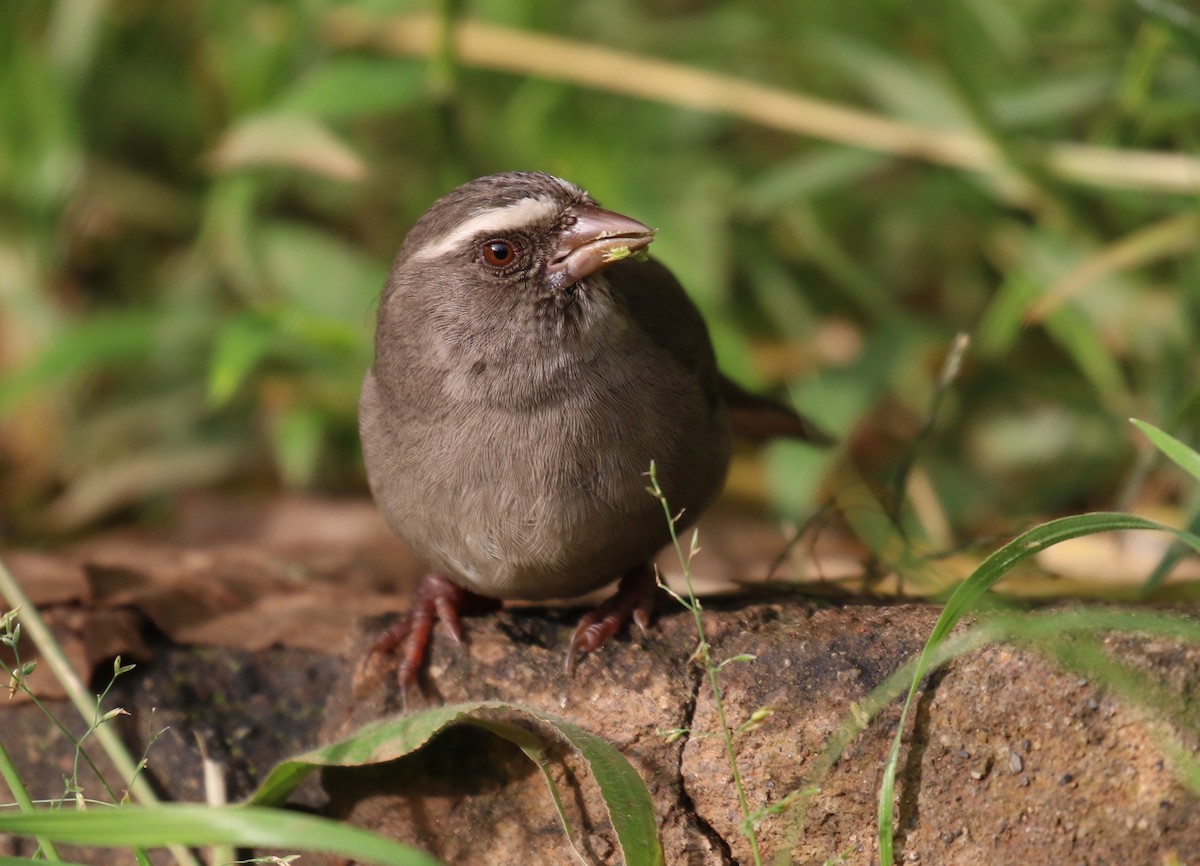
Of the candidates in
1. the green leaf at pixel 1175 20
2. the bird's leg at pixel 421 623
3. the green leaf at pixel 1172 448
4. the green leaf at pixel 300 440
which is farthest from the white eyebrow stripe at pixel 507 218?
the green leaf at pixel 300 440

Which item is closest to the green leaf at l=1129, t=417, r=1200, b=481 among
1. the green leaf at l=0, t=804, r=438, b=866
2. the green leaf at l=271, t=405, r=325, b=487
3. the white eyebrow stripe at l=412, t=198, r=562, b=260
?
the white eyebrow stripe at l=412, t=198, r=562, b=260

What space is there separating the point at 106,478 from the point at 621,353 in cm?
374

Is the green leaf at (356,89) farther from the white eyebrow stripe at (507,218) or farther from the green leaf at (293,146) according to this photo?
the white eyebrow stripe at (507,218)

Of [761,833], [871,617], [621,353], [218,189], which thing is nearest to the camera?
[761,833]

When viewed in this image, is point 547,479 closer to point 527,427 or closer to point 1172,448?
point 527,427

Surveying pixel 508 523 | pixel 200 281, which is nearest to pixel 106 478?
pixel 200 281

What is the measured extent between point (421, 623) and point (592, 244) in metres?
1.09

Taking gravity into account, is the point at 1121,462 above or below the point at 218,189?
below

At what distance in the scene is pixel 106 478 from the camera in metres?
6.43

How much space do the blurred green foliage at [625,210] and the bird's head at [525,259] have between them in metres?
1.82

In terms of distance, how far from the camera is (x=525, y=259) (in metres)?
3.56

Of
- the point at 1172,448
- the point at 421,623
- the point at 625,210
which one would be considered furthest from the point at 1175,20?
the point at 421,623

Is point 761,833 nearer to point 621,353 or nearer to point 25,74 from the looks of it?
point 621,353

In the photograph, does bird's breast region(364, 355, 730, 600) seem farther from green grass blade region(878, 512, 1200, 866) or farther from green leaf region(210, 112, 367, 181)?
green leaf region(210, 112, 367, 181)
